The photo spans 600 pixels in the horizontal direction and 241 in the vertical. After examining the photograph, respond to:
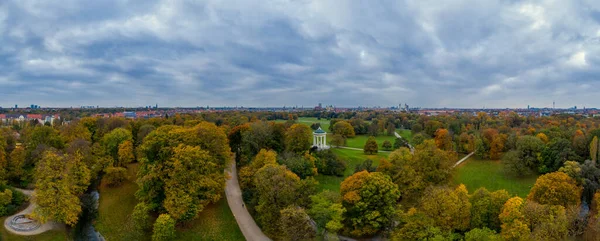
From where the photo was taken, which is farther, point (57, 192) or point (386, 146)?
point (386, 146)

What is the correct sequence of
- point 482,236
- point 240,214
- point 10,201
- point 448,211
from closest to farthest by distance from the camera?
1. point 482,236
2. point 448,211
3. point 240,214
4. point 10,201

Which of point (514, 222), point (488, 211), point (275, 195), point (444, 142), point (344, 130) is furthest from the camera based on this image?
point (344, 130)

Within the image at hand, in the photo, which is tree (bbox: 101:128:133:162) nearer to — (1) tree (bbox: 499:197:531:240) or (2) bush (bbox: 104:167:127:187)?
(2) bush (bbox: 104:167:127:187)

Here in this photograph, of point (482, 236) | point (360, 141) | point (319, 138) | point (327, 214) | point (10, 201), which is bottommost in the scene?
point (10, 201)

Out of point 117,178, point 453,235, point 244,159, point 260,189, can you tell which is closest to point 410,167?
point 453,235

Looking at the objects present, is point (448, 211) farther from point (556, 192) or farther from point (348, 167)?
point (348, 167)

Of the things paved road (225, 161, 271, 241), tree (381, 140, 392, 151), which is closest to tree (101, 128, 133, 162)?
paved road (225, 161, 271, 241)

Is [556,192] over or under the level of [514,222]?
over

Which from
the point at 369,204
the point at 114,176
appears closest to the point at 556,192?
the point at 369,204

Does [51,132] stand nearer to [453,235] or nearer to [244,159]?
[244,159]
